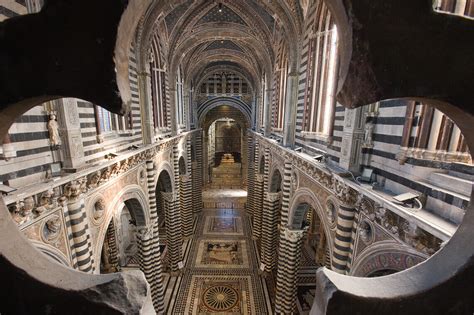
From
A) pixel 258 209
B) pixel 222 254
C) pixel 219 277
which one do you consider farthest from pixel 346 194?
pixel 258 209

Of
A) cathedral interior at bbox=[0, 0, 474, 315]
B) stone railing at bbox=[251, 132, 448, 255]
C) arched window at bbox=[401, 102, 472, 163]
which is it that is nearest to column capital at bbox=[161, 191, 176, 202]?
cathedral interior at bbox=[0, 0, 474, 315]

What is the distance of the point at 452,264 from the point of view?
0.87 metres

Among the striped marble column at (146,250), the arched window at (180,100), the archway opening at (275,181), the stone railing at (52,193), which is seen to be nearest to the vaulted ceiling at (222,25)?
the arched window at (180,100)

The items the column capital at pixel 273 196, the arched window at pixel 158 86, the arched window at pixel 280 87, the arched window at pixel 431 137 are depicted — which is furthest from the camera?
the column capital at pixel 273 196

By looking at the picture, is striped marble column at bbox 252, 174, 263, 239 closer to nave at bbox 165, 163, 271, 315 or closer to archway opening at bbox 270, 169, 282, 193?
nave at bbox 165, 163, 271, 315

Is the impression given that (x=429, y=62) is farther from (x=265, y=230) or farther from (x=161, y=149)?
(x=265, y=230)

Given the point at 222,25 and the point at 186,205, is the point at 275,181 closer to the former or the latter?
the point at 186,205

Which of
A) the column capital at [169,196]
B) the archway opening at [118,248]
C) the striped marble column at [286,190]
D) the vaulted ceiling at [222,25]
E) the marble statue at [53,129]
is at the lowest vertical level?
the archway opening at [118,248]

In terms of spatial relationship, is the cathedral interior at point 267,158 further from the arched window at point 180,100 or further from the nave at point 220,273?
the arched window at point 180,100

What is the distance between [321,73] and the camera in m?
6.58

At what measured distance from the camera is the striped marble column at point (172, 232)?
1173 centimetres

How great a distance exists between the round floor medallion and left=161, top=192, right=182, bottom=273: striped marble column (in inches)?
96.8

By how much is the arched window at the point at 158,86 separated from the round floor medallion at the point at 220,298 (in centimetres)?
788

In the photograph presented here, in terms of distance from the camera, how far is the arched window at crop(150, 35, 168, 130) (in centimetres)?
998
